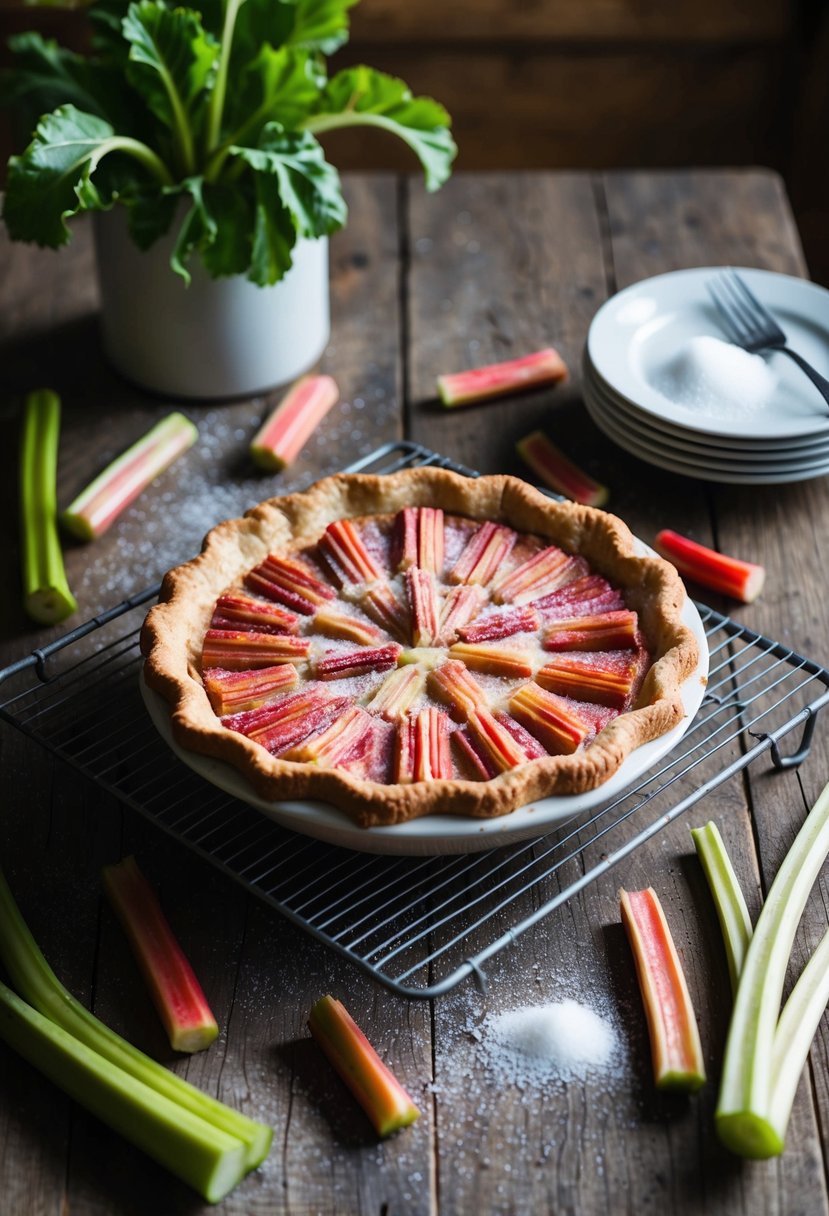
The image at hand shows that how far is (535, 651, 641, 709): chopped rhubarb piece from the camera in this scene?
2426mm

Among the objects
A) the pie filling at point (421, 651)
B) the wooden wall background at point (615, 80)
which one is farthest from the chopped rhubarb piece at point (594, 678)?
the wooden wall background at point (615, 80)

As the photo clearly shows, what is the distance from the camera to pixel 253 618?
262cm

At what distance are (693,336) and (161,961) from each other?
2.17m

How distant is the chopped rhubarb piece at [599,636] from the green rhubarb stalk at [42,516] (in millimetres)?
1109

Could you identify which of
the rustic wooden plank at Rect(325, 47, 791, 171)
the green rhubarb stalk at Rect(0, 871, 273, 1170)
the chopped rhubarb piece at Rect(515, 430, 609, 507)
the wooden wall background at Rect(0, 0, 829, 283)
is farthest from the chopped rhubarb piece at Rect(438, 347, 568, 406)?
the rustic wooden plank at Rect(325, 47, 791, 171)

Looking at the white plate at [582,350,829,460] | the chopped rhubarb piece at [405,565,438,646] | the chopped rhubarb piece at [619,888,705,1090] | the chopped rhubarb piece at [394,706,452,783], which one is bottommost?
the chopped rhubarb piece at [619,888,705,1090]

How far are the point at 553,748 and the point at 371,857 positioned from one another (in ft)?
1.23

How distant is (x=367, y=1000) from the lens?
2227 millimetres

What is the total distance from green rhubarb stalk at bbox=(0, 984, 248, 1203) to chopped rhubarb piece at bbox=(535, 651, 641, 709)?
96 cm

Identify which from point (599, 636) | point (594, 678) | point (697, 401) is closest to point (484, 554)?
point (599, 636)

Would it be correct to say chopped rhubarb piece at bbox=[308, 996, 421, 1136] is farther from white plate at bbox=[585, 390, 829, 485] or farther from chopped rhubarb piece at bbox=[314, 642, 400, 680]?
white plate at bbox=[585, 390, 829, 485]

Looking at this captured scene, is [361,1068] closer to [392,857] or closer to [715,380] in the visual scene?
[392,857]

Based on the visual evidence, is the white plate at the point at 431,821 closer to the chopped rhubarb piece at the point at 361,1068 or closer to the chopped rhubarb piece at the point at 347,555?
the chopped rhubarb piece at the point at 361,1068

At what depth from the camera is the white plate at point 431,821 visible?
7.08 feet
